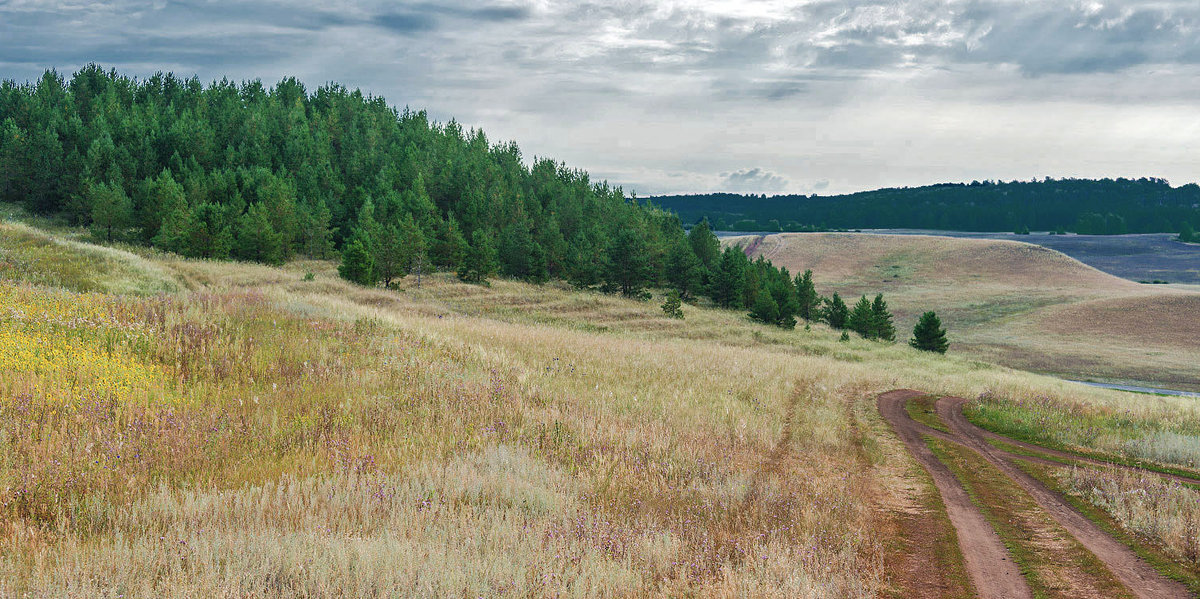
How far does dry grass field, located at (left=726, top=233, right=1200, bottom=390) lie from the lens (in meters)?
60.1

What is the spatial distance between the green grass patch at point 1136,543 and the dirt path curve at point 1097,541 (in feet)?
0.28

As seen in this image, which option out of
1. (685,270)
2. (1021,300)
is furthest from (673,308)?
(1021,300)

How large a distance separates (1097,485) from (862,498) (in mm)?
3904

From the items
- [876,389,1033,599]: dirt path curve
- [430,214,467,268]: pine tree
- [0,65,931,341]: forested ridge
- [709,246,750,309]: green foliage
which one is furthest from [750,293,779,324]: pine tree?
[876,389,1033,599]: dirt path curve

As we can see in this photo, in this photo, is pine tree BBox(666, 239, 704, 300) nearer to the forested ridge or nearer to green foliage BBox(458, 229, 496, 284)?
the forested ridge

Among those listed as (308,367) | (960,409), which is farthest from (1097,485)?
(308,367)

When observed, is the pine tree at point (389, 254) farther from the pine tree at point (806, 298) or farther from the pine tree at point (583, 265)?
the pine tree at point (806, 298)

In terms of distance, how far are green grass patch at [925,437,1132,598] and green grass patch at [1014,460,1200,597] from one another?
513mm

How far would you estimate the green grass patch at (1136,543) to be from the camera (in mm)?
6398

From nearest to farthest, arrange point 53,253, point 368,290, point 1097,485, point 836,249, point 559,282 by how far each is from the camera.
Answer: point 1097,485, point 53,253, point 368,290, point 559,282, point 836,249

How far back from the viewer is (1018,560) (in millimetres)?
6695

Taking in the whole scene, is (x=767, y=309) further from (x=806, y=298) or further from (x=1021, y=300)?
(x=1021, y=300)

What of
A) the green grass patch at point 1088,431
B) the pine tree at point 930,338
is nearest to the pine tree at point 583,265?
the pine tree at point 930,338

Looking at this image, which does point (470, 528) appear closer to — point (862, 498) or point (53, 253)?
point (862, 498)
